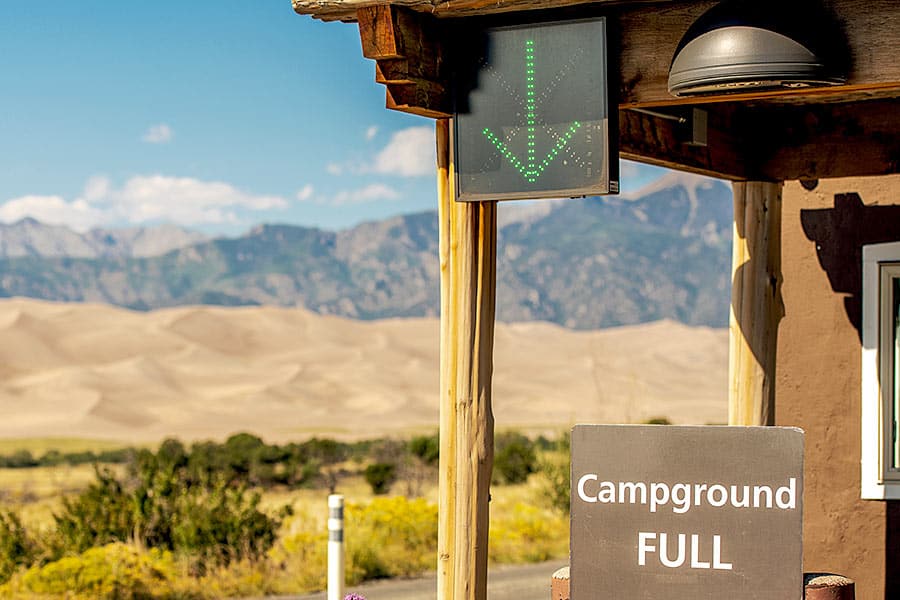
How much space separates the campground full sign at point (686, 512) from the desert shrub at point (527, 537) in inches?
446

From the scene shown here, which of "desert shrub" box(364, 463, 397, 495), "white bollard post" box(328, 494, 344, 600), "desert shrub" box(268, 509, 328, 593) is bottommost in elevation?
"desert shrub" box(364, 463, 397, 495)

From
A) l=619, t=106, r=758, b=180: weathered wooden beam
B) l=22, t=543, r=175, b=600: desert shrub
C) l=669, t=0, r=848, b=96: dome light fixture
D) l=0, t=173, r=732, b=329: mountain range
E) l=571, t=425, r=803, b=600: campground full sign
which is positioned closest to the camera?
l=571, t=425, r=803, b=600: campground full sign

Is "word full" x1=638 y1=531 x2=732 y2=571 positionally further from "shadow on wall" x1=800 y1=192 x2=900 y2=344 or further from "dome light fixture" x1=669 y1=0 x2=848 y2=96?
"shadow on wall" x1=800 y1=192 x2=900 y2=344

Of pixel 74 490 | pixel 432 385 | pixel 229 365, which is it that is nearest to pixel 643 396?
pixel 432 385

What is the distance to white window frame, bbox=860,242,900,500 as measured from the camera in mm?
9508

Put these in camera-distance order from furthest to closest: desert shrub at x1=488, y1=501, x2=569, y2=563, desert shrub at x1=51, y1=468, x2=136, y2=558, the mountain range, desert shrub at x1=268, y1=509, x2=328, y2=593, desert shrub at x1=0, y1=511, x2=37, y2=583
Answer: the mountain range, desert shrub at x1=488, y1=501, x2=569, y2=563, desert shrub at x1=268, y1=509, x2=328, y2=593, desert shrub at x1=51, y1=468, x2=136, y2=558, desert shrub at x1=0, y1=511, x2=37, y2=583

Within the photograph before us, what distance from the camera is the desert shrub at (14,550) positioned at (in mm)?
14219

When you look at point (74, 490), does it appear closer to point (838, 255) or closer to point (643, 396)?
point (838, 255)

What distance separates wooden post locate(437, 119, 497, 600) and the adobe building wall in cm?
346

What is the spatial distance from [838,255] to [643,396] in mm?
74078

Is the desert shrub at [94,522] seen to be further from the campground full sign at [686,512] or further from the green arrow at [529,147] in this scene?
the campground full sign at [686,512]

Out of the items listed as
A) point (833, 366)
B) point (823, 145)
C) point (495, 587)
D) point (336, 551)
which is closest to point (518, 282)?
point (495, 587)

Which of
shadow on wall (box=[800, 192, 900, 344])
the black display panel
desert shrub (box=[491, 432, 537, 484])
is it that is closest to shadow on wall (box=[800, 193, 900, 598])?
shadow on wall (box=[800, 192, 900, 344])

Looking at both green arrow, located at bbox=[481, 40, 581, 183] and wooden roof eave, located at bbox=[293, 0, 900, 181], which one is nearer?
wooden roof eave, located at bbox=[293, 0, 900, 181]
